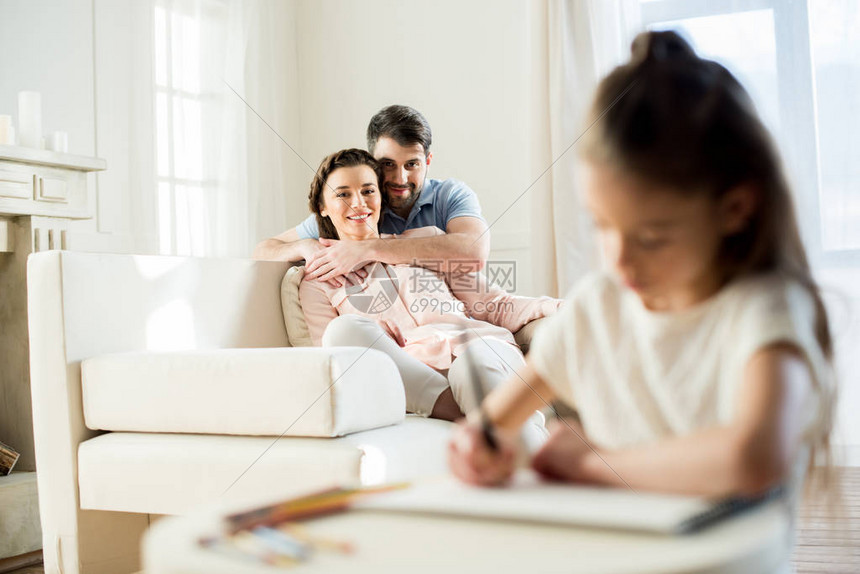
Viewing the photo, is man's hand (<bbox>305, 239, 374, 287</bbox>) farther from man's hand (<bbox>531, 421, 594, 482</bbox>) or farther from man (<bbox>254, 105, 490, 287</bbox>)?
man's hand (<bbox>531, 421, 594, 482</bbox>)

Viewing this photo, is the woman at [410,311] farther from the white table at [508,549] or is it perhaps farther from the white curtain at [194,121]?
the white curtain at [194,121]

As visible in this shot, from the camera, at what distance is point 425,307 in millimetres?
1813

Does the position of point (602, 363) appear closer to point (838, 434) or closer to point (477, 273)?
point (838, 434)

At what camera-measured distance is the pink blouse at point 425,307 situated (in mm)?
1681

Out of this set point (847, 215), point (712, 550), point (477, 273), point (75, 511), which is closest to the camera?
point (712, 550)

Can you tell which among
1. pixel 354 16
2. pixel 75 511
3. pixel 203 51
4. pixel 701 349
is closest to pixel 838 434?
pixel 701 349

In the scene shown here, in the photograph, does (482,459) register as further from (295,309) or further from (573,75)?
(573,75)

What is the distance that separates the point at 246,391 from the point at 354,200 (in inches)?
28.0

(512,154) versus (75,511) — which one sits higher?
(512,154)

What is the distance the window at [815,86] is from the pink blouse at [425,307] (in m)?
1.33

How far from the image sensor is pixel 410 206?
2.11 m

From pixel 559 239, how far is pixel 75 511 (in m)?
2.03

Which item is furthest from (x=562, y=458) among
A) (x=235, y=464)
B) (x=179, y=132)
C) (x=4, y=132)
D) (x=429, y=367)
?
(x=179, y=132)

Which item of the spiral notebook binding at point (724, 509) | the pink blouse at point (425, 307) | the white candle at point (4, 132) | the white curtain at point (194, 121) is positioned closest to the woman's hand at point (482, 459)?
the spiral notebook binding at point (724, 509)
